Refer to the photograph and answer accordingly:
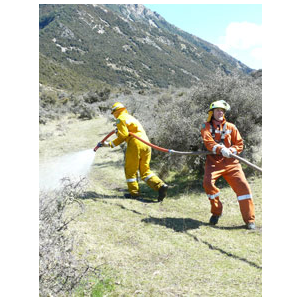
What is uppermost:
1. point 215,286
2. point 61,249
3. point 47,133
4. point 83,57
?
point 83,57

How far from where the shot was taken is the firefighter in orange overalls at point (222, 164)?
484cm

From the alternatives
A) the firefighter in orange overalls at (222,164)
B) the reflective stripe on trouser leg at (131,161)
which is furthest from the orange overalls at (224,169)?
the reflective stripe on trouser leg at (131,161)

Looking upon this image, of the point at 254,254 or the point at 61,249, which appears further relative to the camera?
the point at 254,254

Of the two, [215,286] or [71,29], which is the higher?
[71,29]

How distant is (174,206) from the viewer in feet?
20.5

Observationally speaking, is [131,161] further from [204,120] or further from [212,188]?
[204,120]

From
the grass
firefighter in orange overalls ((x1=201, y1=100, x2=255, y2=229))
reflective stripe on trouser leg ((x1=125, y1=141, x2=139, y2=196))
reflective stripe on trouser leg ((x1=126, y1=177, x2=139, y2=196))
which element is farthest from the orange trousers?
reflective stripe on trouser leg ((x1=126, y1=177, x2=139, y2=196))

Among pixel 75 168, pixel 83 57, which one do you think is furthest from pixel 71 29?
pixel 75 168

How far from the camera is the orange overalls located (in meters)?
4.84

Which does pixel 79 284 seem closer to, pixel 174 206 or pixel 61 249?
pixel 61 249

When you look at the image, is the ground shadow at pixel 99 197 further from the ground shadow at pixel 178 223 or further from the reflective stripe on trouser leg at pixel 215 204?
the reflective stripe on trouser leg at pixel 215 204

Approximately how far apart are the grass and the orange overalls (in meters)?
0.40

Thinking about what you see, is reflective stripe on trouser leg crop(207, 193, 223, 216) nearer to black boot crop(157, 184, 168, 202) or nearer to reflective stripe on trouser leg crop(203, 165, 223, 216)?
reflective stripe on trouser leg crop(203, 165, 223, 216)

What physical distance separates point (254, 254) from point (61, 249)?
248 centimetres
